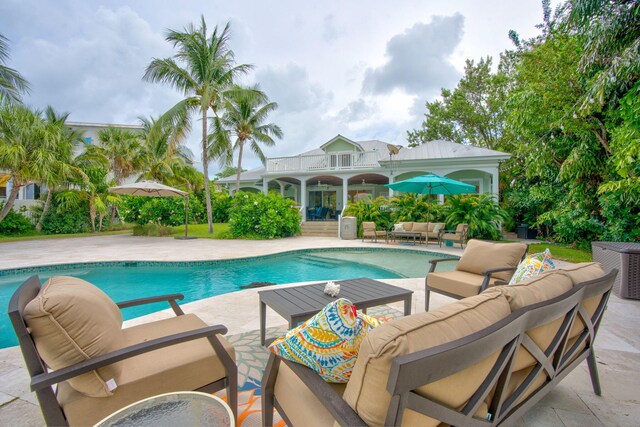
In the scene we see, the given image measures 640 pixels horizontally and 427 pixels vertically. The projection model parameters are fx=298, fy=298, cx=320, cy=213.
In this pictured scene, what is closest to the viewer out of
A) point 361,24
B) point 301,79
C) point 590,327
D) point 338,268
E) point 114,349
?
point 114,349

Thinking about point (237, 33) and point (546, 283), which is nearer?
point (546, 283)

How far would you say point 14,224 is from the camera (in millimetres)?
13711

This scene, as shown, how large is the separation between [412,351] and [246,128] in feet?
→ 62.4

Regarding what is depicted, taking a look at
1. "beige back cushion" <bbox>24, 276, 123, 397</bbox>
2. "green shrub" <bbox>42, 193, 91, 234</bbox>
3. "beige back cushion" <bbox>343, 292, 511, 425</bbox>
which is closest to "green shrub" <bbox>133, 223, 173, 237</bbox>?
"green shrub" <bbox>42, 193, 91, 234</bbox>

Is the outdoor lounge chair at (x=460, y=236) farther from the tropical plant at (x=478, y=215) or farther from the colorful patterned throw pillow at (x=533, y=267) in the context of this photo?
the colorful patterned throw pillow at (x=533, y=267)

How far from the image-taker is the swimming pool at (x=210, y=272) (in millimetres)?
6031

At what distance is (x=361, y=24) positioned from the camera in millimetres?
10648

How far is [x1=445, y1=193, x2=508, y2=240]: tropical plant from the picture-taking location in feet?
35.4

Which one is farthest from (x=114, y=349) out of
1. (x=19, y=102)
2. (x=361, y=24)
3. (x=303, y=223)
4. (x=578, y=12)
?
(x=19, y=102)

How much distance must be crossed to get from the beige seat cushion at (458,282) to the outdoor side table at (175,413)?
9.95ft

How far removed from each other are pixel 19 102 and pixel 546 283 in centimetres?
1657

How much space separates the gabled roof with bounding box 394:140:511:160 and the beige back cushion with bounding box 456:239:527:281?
417 inches

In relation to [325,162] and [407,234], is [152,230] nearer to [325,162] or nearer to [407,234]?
[325,162]

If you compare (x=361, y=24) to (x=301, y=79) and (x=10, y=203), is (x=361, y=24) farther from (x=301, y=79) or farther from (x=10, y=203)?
(x=10, y=203)
